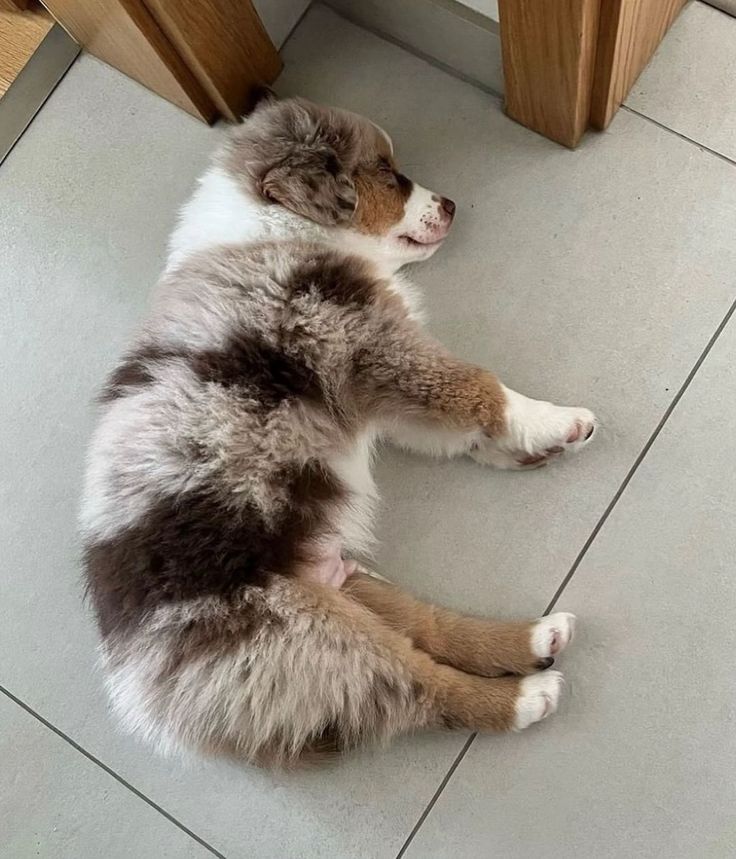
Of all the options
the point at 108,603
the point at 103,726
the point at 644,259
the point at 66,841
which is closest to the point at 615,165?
the point at 644,259

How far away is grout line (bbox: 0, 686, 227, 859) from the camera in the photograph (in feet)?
6.21

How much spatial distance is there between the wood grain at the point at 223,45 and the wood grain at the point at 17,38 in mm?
482

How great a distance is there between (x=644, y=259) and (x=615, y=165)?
0.22 m

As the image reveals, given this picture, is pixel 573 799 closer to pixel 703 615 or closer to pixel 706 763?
pixel 706 763

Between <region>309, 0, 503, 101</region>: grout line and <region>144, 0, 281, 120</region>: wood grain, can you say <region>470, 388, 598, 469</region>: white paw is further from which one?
<region>144, 0, 281, 120</region>: wood grain

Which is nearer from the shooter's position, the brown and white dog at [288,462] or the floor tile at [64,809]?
the brown and white dog at [288,462]

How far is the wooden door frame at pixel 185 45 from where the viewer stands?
1893 mm

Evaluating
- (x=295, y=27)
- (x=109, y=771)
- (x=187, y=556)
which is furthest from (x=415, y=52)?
(x=109, y=771)

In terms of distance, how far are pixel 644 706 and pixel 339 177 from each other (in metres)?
1.20

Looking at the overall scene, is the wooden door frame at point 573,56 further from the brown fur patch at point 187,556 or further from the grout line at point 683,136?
the brown fur patch at point 187,556

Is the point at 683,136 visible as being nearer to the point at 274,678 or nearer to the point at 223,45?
the point at 223,45

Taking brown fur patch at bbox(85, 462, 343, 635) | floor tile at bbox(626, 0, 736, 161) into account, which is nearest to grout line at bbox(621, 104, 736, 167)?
floor tile at bbox(626, 0, 736, 161)

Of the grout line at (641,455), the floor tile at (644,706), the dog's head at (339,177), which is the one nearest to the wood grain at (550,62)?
the dog's head at (339,177)

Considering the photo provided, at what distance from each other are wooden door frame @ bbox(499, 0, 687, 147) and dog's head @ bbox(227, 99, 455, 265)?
0.28 m
